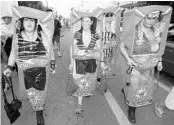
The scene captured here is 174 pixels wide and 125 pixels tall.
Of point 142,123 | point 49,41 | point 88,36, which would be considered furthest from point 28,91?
point 142,123

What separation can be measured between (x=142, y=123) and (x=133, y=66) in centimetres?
109

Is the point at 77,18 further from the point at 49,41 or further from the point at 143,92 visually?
the point at 143,92

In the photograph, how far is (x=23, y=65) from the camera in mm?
2572

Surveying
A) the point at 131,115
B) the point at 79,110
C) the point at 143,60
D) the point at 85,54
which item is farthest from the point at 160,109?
the point at 85,54

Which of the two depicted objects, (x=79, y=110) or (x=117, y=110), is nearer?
(x=79, y=110)

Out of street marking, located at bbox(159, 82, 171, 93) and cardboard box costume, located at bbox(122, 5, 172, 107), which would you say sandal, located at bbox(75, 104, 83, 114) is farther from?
street marking, located at bbox(159, 82, 171, 93)

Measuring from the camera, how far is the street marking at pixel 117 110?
10.1 feet

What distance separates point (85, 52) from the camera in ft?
9.70

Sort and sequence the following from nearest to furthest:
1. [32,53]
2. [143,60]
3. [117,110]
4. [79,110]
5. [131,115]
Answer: [32,53] < [143,60] < [131,115] < [79,110] < [117,110]

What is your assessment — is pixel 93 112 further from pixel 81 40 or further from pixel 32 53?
pixel 32 53

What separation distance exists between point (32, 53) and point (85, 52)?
0.92m

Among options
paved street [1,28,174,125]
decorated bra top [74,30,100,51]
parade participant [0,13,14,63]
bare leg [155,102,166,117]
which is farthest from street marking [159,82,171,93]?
parade participant [0,13,14,63]

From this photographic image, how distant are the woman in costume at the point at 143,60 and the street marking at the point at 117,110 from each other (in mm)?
124

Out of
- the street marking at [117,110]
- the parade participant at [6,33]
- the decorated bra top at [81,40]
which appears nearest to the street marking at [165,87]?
the street marking at [117,110]
